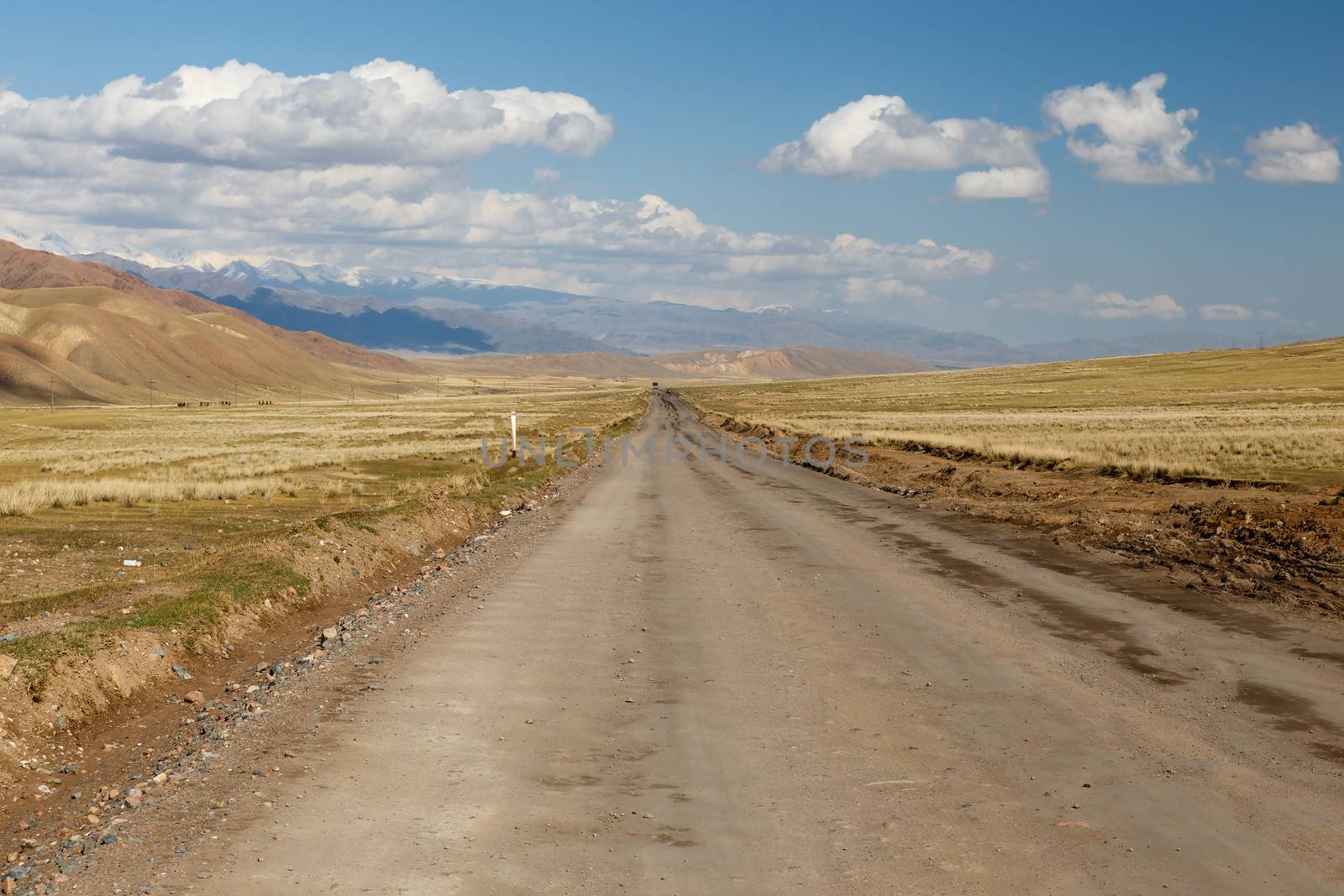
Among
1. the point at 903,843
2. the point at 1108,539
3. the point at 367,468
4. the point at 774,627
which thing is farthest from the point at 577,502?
the point at 903,843

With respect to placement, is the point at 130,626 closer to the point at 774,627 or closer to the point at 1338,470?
the point at 774,627

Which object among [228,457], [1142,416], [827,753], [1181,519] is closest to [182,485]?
[228,457]

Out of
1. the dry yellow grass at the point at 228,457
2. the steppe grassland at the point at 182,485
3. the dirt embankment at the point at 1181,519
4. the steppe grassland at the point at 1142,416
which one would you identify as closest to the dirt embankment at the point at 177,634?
the steppe grassland at the point at 182,485

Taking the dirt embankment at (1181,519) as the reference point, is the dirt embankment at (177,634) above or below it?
above

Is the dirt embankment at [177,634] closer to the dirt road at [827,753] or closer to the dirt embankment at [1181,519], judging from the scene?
the dirt road at [827,753]

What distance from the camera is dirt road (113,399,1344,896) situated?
19.0 ft

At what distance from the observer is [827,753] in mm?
7602

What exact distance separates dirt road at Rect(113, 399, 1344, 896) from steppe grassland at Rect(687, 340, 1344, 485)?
21.7 metres

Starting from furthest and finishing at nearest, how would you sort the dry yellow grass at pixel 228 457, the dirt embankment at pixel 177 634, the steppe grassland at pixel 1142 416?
the steppe grassland at pixel 1142 416 < the dry yellow grass at pixel 228 457 < the dirt embankment at pixel 177 634

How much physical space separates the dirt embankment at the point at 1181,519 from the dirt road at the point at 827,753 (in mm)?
1884

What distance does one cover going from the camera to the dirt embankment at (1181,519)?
48.5 feet

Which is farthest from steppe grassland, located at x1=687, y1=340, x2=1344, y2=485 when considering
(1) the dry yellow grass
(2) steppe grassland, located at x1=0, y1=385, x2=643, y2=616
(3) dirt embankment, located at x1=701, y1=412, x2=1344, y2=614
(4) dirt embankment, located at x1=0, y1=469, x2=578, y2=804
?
(4) dirt embankment, located at x1=0, y1=469, x2=578, y2=804

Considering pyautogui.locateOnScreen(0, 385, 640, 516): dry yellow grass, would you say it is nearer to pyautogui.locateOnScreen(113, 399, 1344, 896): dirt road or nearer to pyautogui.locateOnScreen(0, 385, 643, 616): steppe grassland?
pyautogui.locateOnScreen(0, 385, 643, 616): steppe grassland

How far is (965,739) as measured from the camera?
7914mm
